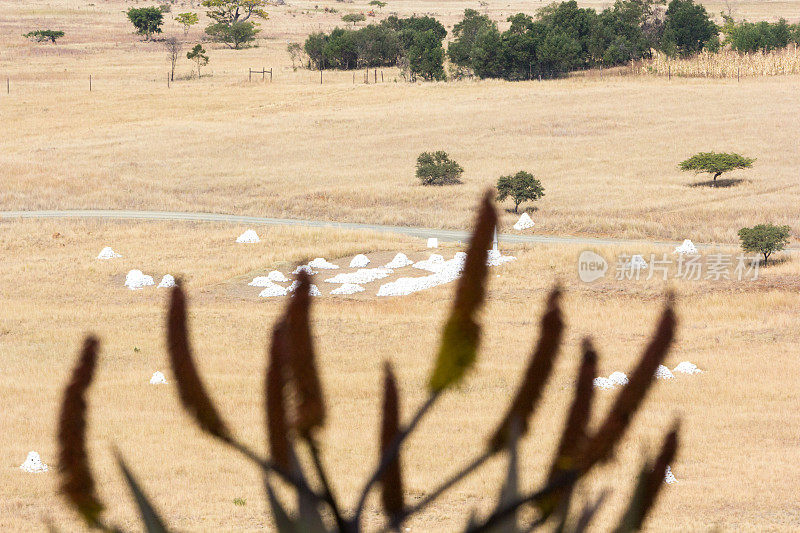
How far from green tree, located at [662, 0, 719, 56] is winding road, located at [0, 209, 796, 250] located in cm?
7921

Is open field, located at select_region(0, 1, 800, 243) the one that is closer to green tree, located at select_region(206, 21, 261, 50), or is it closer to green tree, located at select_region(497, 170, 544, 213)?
green tree, located at select_region(497, 170, 544, 213)

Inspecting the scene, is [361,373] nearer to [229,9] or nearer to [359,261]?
[359,261]

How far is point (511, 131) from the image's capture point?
9188 centimetres

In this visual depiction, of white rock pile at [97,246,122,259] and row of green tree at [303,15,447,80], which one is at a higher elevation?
row of green tree at [303,15,447,80]

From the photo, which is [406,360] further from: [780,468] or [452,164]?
[452,164]

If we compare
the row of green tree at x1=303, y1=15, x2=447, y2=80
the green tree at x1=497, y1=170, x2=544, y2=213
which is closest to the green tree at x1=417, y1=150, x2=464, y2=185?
the green tree at x1=497, y1=170, x2=544, y2=213

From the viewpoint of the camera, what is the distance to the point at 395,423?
225 cm

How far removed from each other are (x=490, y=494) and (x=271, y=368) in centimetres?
1818

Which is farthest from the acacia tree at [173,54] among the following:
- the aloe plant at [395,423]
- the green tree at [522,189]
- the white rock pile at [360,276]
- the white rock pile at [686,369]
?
the aloe plant at [395,423]

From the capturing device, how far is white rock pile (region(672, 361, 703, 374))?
30.6m

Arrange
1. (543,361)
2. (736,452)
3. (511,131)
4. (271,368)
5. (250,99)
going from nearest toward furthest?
(271,368), (543,361), (736,452), (511,131), (250,99)

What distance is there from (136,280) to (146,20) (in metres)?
140

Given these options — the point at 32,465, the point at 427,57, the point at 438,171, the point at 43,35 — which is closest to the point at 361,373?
the point at 32,465

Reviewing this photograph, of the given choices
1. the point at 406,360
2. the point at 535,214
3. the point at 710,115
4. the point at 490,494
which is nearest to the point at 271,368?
the point at 490,494
